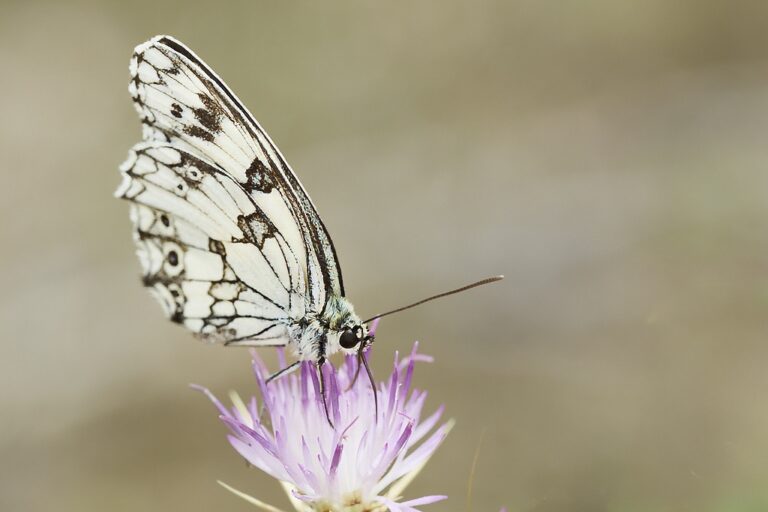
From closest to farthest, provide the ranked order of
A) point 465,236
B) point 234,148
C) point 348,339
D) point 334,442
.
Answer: point 334,442
point 348,339
point 234,148
point 465,236

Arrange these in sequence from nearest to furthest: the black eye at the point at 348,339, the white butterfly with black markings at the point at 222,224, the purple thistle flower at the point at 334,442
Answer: the purple thistle flower at the point at 334,442 < the black eye at the point at 348,339 < the white butterfly with black markings at the point at 222,224

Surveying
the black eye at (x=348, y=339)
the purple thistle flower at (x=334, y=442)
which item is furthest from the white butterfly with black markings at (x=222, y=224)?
the purple thistle flower at (x=334, y=442)

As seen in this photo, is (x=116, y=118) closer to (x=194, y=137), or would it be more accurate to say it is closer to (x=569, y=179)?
(x=569, y=179)

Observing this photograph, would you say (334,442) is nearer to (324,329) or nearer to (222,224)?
(324,329)

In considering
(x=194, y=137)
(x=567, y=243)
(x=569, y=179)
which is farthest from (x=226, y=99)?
(x=569, y=179)

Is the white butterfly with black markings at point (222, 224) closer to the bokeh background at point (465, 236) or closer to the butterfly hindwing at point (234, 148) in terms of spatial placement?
the butterfly hindwing at point (234, 148)

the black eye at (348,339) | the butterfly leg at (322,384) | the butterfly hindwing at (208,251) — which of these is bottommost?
the butterfly leg at (322,384)

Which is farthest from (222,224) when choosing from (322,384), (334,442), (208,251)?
(334,442)

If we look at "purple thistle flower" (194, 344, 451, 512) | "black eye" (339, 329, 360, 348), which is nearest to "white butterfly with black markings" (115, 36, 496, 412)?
"black eye" (339, 329, 360, 348)
